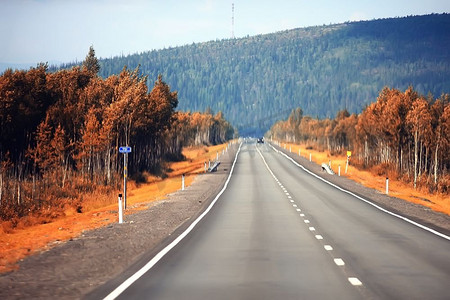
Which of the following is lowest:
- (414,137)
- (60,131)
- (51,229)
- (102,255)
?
(51,229)

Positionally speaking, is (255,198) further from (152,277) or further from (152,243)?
(152,277)

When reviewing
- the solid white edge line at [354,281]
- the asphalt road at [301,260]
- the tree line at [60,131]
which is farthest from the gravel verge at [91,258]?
the tree line at [60,131]

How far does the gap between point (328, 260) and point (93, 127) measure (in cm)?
3154

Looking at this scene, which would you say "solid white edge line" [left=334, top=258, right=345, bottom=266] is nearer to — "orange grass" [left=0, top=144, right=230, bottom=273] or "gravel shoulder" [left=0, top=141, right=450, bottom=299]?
"gravel shoulder" [left=0, top=141, right=450, bottom=299]

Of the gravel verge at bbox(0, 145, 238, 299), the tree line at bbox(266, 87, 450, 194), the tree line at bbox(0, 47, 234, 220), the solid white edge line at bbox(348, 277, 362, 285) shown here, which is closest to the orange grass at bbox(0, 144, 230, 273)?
the gravel verge at bbox(0, 145, 238, 299)

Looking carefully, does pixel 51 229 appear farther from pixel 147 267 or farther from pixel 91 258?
pixel 147 267

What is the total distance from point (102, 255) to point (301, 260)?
4306 mm

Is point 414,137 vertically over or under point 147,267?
over

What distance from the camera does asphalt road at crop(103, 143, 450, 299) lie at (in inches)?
377

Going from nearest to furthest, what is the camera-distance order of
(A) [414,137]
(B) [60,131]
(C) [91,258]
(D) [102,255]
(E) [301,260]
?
(E) [301,260]
(C) [91,258]
(D) [102,255]
(B) [60,131]
(A) [414,137]

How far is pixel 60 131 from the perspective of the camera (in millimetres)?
39375

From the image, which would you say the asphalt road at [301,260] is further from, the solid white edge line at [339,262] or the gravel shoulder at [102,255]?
the gravel shoulder at [102,255]

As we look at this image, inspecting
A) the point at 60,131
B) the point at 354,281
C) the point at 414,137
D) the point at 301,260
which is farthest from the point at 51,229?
the point at 414,137

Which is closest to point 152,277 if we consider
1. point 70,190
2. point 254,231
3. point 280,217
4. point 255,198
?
point 254,231
